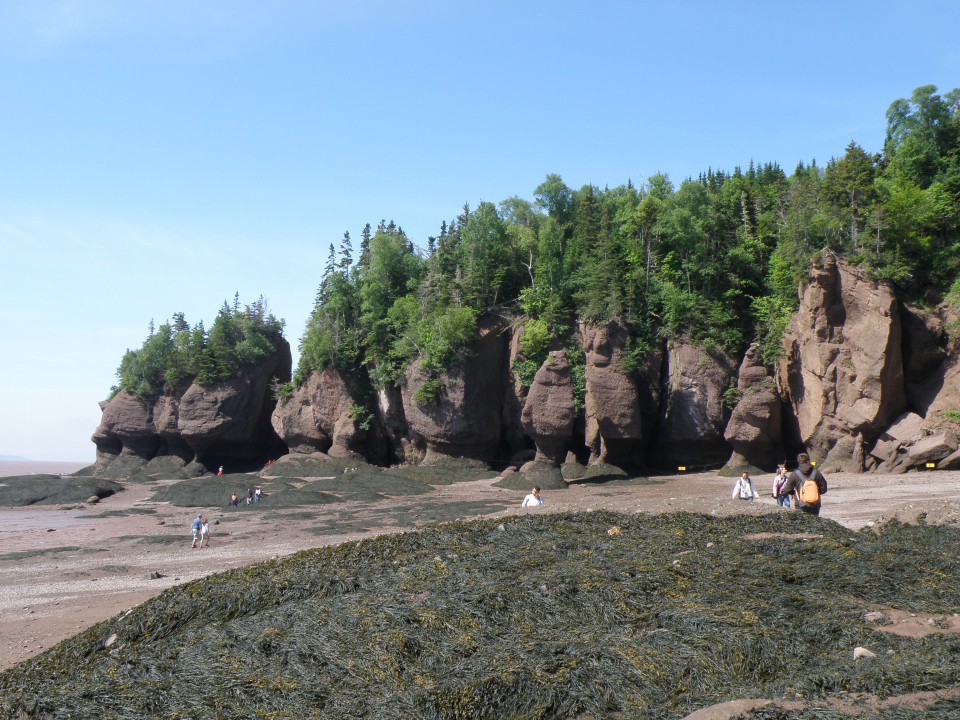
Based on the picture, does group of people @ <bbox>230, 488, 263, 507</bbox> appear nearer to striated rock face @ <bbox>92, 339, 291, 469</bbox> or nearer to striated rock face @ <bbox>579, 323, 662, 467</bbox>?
striated rock face @ <bbox>579, 323, 662, 467</bbox>

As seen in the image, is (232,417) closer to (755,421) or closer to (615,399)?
(615,399)

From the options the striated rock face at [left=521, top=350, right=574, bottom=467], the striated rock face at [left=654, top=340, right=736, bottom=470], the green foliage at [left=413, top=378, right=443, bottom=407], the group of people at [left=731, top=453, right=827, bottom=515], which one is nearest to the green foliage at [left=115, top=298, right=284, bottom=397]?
the green foliage at [left=413, top=378, right=443, bottom=407]

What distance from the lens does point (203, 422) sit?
2345 inches

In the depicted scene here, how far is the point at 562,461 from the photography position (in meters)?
45.2

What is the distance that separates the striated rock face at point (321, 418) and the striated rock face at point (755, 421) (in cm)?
2773

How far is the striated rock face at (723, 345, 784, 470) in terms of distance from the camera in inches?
1500

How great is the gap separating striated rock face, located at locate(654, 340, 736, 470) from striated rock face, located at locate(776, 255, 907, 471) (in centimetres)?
493

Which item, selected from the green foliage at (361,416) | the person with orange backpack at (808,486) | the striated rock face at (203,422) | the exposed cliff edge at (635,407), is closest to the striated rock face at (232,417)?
the striated rock face at (203,422)

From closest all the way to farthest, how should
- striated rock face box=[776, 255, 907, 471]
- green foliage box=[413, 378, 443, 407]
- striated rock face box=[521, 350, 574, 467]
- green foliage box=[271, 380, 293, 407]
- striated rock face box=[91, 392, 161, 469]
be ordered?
striated rock face box=[776, 255, 907, 471]
striated rock face box=[521, 350, 574, 467]
green foliage box=[413, 378, 443, 407]
green foliage box=[271, 380, 293, 407]
striated rock face box=[91, 392, 161, 469]

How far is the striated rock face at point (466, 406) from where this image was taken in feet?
159

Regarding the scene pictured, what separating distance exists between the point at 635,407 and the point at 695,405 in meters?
3.66

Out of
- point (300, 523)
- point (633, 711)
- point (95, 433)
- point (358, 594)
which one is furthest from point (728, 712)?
point (95, 433)

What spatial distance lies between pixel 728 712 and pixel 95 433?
7293cm

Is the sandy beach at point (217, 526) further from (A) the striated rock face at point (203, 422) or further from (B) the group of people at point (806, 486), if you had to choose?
(A) the striated rock face at point (203, 422)
